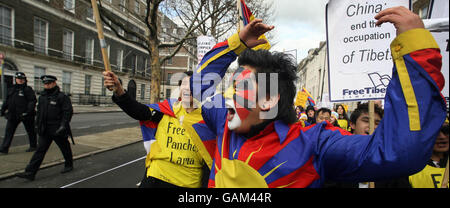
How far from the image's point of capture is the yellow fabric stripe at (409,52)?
2.56 ft

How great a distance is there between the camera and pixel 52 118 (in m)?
4.68

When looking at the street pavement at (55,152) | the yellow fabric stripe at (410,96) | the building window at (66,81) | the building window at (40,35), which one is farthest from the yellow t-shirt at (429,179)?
the building window at (66,81)

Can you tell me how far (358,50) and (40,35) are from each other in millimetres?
26779

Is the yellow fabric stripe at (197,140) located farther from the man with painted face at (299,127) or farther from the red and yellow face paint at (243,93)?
the red and yellow face paint at (243,93)

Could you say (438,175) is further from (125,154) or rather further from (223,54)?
(125,154)

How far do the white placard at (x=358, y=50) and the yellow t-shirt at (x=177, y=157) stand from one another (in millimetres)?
1305

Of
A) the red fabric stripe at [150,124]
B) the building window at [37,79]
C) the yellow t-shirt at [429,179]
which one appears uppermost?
the building window at [37,79]

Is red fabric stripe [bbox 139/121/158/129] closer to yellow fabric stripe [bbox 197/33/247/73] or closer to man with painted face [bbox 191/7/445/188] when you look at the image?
man with painted face [bbox 191/7/445/188]

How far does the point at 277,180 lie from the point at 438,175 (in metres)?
1.61

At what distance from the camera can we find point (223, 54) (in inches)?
65.1

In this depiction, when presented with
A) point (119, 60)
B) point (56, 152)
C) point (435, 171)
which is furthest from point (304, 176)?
point (119, 60)

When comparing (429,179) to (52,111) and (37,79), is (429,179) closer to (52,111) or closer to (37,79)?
(52,111)

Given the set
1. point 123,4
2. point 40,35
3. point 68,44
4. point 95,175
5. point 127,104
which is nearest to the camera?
point 127,104
